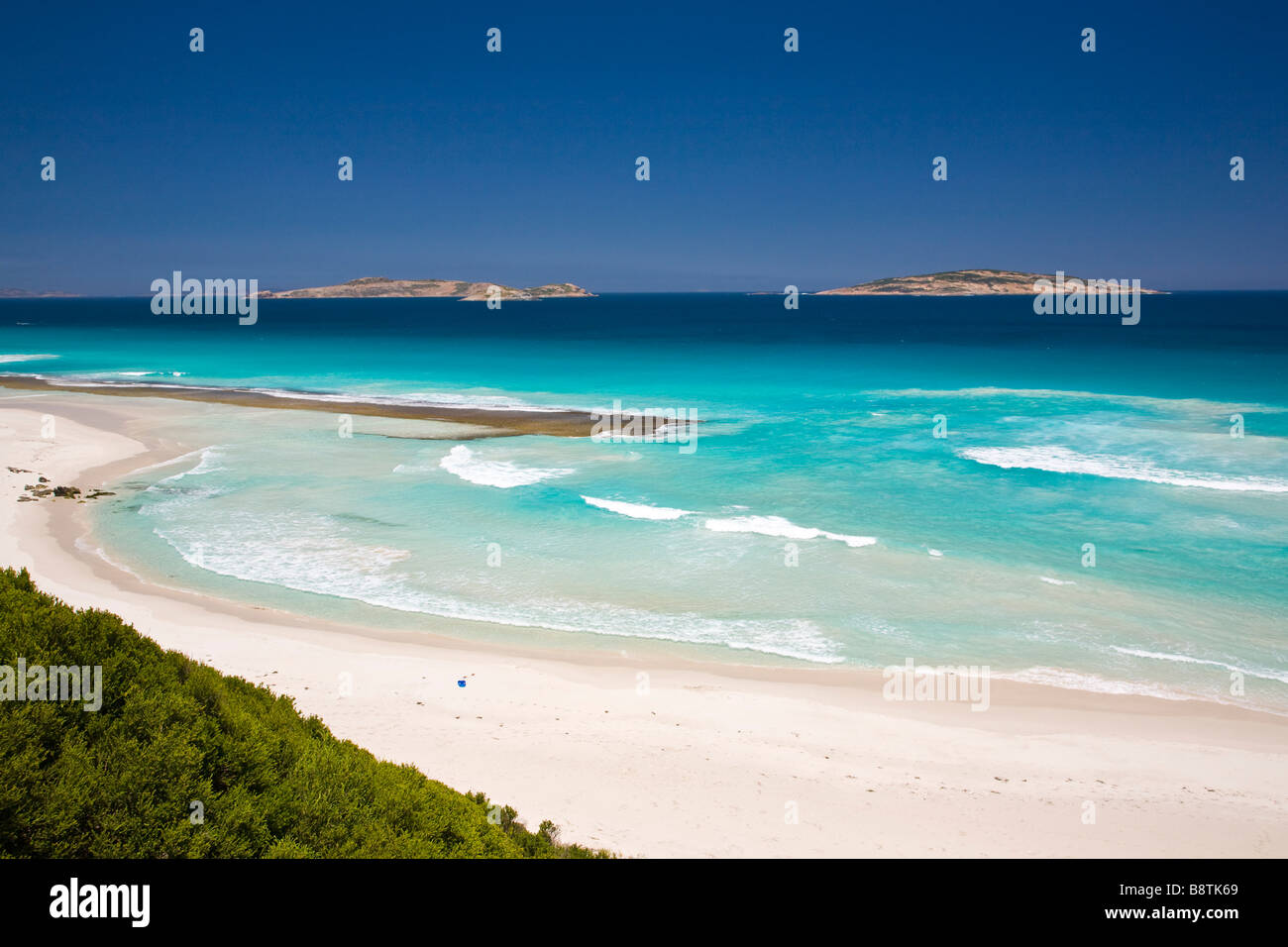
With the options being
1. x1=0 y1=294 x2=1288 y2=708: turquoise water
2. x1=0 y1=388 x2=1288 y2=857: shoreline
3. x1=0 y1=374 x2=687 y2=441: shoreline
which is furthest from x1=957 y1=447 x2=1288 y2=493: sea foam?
x1=0 y1=388 x2=1288 y2=857: shoreline

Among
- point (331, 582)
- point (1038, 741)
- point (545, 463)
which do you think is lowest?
point (1038, 741)

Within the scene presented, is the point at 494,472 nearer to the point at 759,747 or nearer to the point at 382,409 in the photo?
the point at 382,409

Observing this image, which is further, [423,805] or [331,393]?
[331,393]

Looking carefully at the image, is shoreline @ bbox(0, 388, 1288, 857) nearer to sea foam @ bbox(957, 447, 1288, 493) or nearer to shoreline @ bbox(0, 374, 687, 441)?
sea foam @ bbox(957, 447, 1288, 493)

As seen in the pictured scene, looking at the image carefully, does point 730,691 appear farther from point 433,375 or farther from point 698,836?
point 433,375

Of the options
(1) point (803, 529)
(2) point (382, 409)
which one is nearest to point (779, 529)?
(1) point (803, 529)

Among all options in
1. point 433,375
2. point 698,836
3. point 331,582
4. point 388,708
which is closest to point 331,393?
point 433,375

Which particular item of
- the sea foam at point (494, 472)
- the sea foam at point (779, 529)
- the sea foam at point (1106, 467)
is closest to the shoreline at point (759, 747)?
the sea foam at point (779, 529)

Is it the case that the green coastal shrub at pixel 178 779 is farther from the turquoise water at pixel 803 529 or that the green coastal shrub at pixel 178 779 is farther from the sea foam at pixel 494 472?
the sea foam at pixel 494 472
